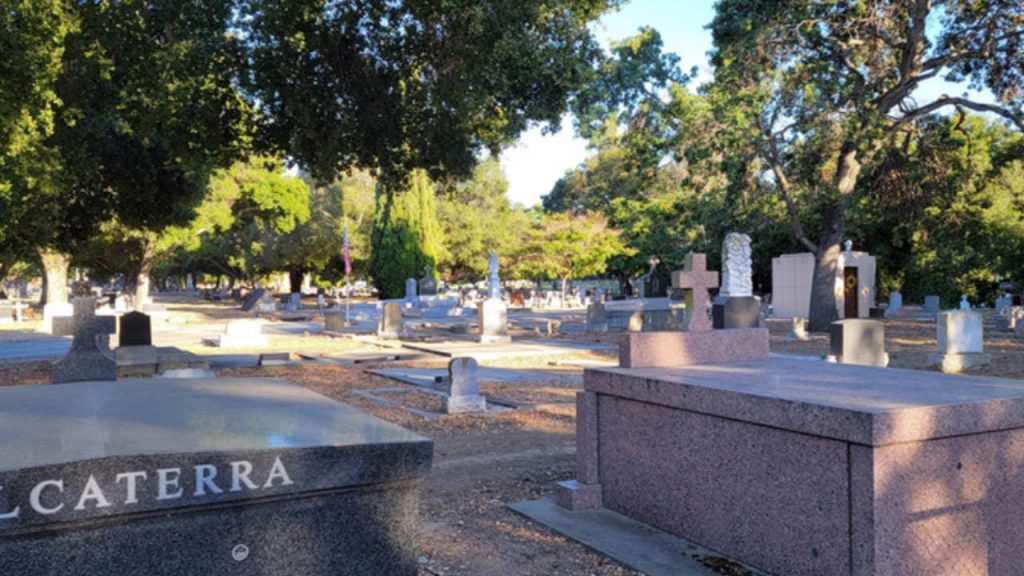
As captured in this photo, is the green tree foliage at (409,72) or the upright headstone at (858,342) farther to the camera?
the upright headstone at (858,342)

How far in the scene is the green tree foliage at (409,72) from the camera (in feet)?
34.6

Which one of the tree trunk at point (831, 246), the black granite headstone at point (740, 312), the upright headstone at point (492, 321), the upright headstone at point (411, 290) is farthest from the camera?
the upright headstone at point (411, 290)

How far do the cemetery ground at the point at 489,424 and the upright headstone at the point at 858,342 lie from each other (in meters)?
0.57

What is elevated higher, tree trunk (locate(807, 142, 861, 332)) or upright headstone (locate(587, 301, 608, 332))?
tree trunk (locate(807, 142, 861, 332))

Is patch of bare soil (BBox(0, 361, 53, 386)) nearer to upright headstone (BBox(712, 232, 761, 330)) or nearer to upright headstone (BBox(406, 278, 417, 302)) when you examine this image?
upright headstone (BBox(712, 232, 761, 330))

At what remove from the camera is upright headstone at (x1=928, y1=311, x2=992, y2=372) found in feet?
50.3

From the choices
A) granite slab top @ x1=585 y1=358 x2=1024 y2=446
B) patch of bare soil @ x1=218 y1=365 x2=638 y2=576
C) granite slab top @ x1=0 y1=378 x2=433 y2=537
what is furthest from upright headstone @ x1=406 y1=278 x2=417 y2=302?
granite slab top @ x1=0 y1=378 x2=433 y2=537

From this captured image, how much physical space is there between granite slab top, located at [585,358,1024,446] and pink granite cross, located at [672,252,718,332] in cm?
46

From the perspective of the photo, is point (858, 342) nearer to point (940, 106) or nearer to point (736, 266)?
point (736, 266)

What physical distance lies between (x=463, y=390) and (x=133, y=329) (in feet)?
26.0

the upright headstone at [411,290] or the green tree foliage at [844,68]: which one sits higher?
the green tree foliage at [844,68]

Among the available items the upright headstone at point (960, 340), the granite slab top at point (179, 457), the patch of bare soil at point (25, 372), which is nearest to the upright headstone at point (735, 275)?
the upright headstone at point (960, 340)

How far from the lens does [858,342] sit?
12898 millimetres

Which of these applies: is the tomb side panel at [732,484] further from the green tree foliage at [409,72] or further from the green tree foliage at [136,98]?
the green tree foliage at [136,98]
